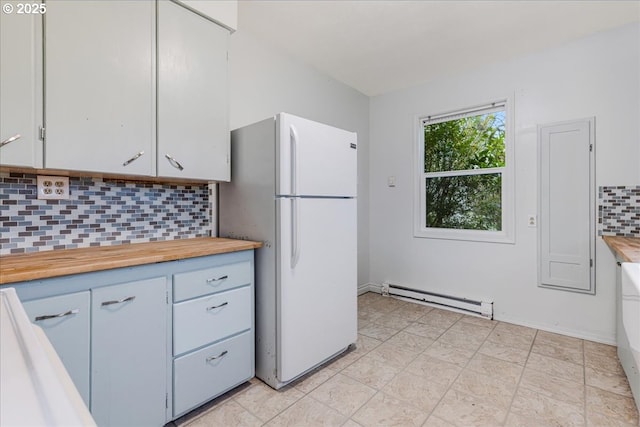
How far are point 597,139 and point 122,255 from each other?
132 inches

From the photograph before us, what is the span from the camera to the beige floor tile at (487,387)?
5.87 feet

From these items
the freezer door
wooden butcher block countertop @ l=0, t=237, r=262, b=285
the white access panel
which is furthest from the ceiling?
wooden butcher block countertop @ l=0, t=237, r=262, b=285

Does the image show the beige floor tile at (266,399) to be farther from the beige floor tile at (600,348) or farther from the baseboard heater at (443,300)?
the beige floor tile at (600,348)

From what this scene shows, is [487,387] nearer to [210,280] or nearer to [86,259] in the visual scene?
[210,280]

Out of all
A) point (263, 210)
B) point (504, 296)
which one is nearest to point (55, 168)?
point (263, 210)

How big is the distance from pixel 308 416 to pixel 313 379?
35cm

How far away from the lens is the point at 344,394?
1.84m

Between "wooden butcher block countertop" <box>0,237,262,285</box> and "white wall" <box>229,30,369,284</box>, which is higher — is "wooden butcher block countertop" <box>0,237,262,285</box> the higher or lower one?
the lower one

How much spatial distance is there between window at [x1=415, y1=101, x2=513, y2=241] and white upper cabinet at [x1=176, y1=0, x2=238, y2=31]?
226 cm

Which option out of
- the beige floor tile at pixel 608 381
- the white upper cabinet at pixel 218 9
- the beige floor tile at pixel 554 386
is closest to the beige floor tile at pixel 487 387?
the beige floor tile at pixel 554 386

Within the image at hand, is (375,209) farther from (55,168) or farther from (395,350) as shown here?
(55,168)

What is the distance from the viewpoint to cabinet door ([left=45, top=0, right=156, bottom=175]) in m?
1.39

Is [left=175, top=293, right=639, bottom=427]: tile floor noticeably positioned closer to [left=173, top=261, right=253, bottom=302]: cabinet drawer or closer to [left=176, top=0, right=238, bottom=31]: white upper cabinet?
[left=173, top=261, right=253, bottom=302]: cabinet drawer

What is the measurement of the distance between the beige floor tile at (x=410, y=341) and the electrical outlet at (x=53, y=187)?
2350 mm
